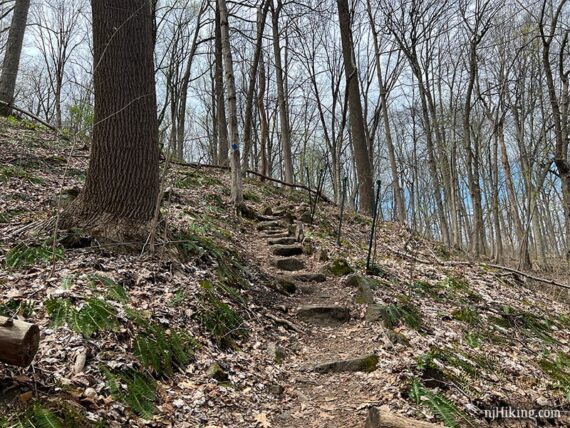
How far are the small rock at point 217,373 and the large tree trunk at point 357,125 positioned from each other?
32.7 ft

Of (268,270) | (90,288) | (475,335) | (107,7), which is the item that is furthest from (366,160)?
(90,288)

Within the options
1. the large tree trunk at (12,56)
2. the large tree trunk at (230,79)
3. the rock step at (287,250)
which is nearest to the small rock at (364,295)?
the rock step at (287,250)

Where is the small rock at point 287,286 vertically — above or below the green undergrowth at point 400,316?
above

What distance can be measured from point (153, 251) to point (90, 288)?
43.3 inches

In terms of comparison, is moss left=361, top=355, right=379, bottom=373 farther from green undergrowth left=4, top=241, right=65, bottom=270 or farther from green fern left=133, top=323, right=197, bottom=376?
green undergrowth left=4, top=241, right=65, bottom=270

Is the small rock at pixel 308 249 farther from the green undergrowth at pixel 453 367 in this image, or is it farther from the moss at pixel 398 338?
the green undergrowth at pixel 453 367

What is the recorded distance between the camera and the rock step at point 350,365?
156 inches

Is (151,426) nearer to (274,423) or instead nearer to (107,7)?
(274,423)

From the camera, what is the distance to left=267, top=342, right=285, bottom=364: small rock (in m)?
4.11

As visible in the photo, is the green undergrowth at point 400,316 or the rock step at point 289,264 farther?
the rock step at point 289,264

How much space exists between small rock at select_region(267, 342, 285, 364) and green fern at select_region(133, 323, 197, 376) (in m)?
0.90

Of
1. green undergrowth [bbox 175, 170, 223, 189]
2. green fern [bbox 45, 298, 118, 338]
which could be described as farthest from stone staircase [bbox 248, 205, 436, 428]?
green undergrowth [bbox 175, 170, 223, 189]

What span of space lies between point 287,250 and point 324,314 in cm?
242

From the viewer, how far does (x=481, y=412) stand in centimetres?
341
